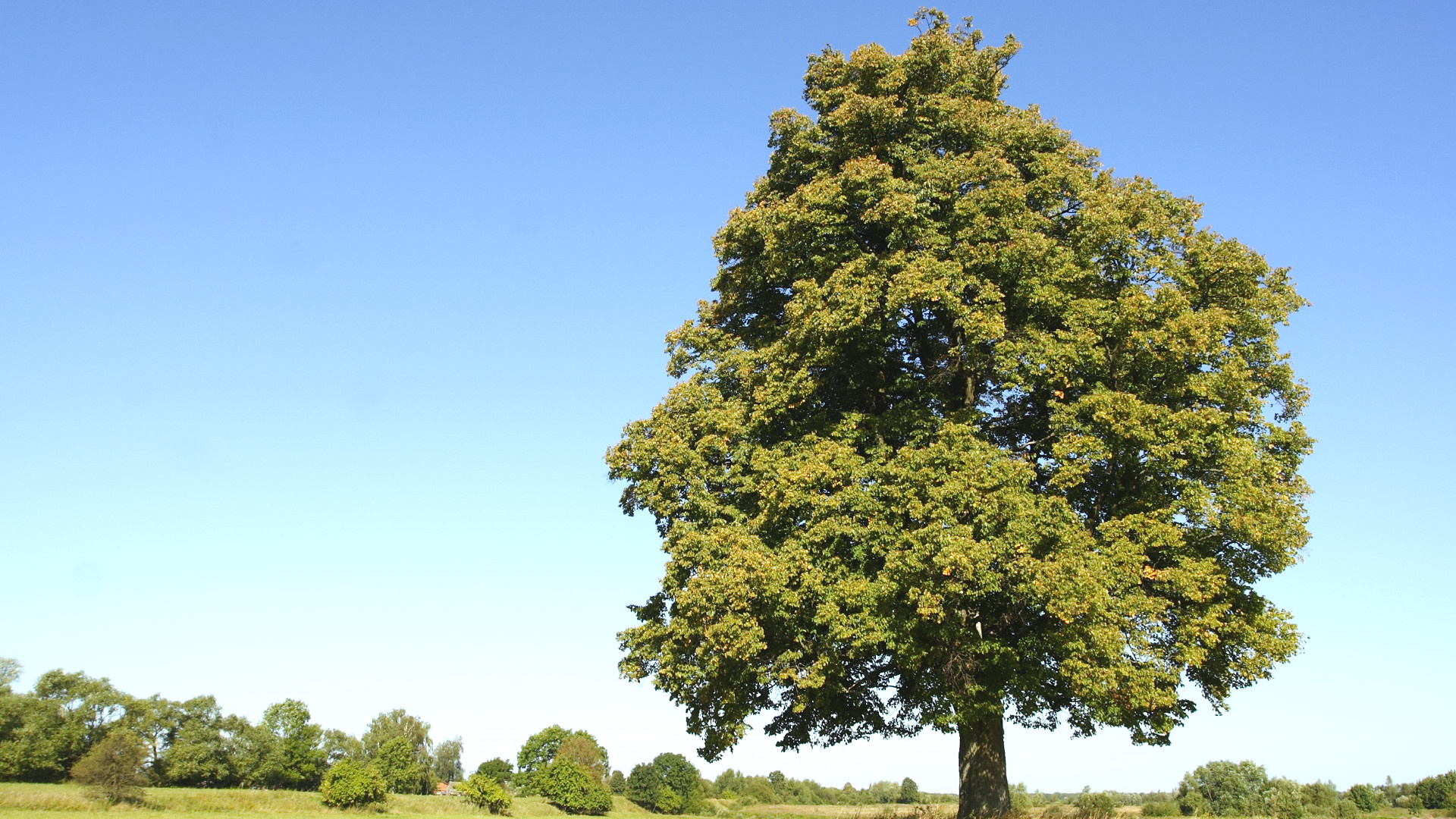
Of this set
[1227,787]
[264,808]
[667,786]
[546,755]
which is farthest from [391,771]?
[1227,787]

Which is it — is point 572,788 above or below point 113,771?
below

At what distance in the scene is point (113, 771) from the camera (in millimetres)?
40938

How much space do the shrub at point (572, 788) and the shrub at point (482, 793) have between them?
1543 centimetres

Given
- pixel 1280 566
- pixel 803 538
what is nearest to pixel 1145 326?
pixel 1280 566

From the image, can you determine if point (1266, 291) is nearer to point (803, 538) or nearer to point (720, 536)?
point (803, 538)

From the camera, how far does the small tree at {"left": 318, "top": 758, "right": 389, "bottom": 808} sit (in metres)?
52.0

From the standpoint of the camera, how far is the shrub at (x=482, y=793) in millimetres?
60500

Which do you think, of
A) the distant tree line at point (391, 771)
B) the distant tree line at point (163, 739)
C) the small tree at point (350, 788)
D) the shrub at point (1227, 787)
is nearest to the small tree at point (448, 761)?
the distant tree line at point (391, 771)

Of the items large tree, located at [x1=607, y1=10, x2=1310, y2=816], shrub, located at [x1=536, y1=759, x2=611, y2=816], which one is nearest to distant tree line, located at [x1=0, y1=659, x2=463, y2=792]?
shrub, located at [x1=536, y1=759, x2=611, y2=816]

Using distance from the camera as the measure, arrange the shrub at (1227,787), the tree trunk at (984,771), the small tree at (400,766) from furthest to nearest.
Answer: the small tree at (400,766)
the shrub at (1227,787)
the tree trunk at (984,771)

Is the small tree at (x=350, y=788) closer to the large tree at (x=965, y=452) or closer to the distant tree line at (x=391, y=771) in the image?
the distant tree line at (x=391, y=771)

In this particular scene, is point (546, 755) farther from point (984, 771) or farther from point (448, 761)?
point (984, 771)

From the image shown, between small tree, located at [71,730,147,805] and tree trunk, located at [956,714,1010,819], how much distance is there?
42061 mm

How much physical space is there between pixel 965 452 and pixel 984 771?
7120mm
